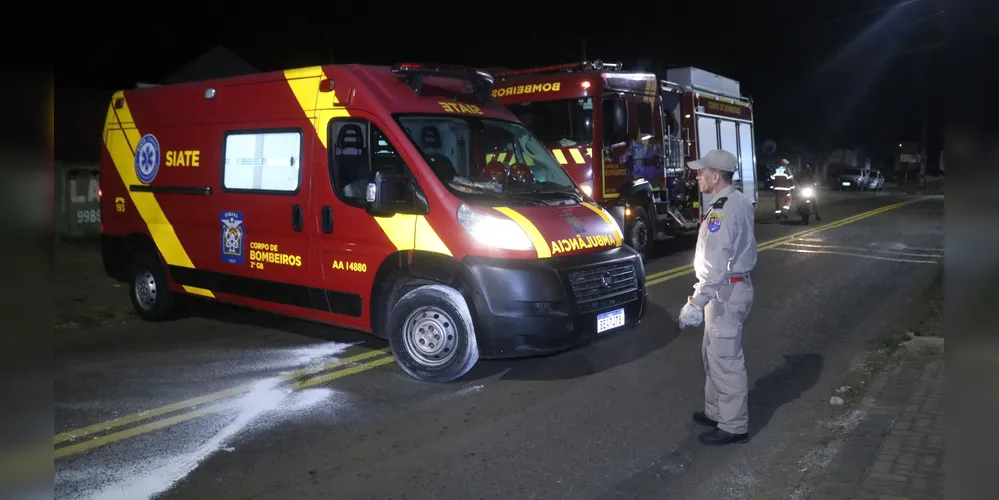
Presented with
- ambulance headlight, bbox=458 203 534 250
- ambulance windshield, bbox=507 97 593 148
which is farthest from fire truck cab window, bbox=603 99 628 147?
ambulance headlight, bbox=458 203 534 250

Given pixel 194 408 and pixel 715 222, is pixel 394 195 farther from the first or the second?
pixel 715 222

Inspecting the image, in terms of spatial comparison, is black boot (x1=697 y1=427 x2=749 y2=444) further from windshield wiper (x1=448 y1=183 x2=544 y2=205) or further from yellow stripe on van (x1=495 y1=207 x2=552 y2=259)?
windshield wiper (x1=448 y1=183 x2=544 y2=205)

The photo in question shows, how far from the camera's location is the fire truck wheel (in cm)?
1282

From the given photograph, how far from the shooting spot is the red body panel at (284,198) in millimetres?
6266

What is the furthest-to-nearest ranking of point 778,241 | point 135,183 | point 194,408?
1. point 778,241
2. point 135,183
3. point 194,408

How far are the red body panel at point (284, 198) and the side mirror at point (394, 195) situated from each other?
8cm

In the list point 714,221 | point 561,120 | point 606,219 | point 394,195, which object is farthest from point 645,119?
point 714,221

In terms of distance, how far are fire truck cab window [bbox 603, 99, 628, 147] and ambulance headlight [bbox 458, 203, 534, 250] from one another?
6476mm

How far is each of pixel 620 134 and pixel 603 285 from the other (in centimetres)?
644

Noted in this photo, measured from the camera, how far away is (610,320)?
6230 millimetres

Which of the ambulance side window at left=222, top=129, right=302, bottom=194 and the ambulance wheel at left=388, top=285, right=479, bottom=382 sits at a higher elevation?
the ambulance side window at left=222, top=129, right=302, bottom=194
